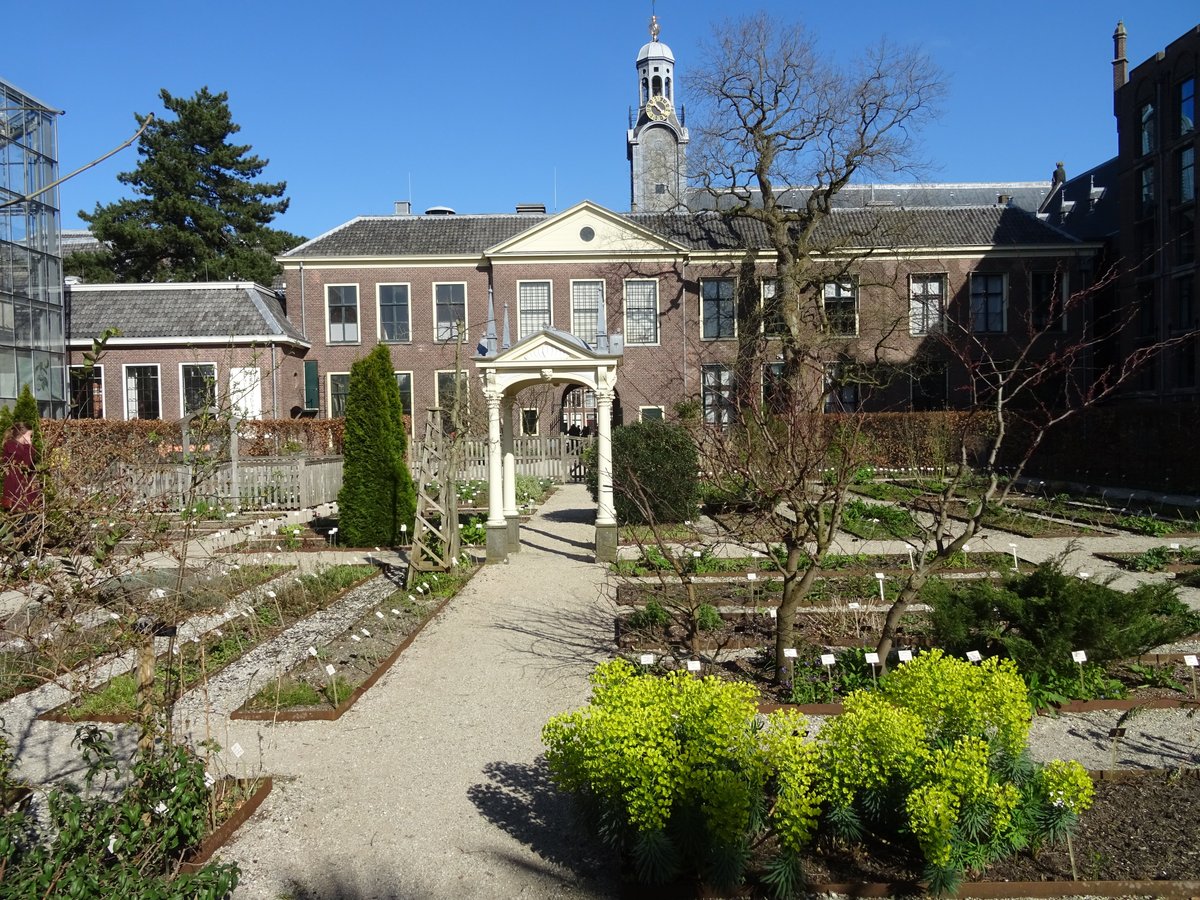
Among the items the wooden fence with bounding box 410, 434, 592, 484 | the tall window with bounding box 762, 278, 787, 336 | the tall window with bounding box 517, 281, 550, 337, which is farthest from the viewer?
the tall window with bounding box 517, 281, 550, 337

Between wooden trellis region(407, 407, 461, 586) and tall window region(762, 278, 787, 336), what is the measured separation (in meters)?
19.6

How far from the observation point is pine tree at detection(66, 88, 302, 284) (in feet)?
136

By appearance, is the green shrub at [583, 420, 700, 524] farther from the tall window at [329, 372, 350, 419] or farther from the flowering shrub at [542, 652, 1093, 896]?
the tall window at [329, 372, 350, 419]

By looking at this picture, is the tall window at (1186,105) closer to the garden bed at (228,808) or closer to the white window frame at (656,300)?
the white window frame at (656,300)

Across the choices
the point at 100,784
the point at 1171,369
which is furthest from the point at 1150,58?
the point at 100,784

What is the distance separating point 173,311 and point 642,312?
642 inches

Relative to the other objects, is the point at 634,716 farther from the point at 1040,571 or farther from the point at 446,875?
the point at 1040,571

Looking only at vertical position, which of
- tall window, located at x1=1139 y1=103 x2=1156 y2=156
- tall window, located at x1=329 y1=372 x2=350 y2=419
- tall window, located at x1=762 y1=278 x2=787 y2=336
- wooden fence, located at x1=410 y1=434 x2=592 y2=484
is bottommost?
wooden fence, located at x1=410 y1=434 x2=592 y2=484

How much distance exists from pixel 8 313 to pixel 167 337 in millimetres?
5337

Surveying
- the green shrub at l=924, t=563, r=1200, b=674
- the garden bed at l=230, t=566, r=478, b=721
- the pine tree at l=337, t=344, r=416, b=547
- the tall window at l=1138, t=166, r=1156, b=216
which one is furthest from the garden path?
the tall window at l=1138, t=166, r=1156, b=216

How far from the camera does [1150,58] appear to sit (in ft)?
99.6

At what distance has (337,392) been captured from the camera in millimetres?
33906

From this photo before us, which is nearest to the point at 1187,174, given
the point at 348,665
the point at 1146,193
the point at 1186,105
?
the point at 1186,105

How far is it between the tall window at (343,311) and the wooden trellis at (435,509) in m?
23.1
